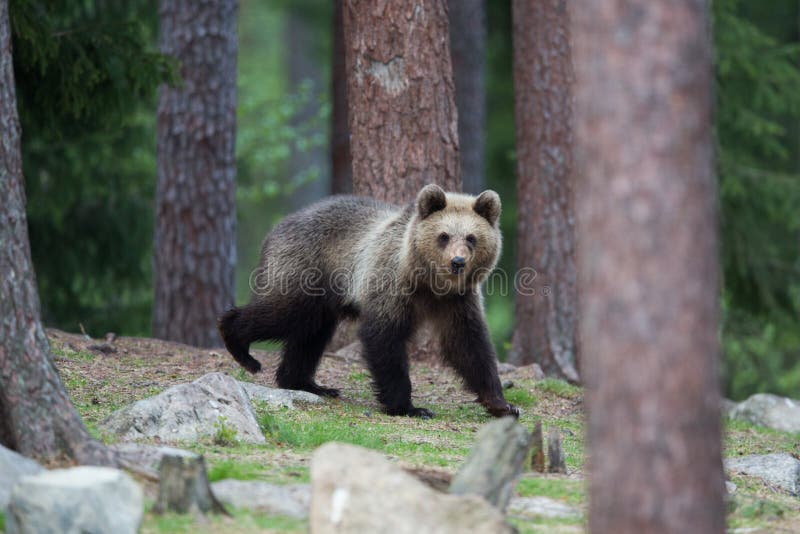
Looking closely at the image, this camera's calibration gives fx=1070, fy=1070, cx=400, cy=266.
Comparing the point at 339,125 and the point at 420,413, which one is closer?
the point at 420,413

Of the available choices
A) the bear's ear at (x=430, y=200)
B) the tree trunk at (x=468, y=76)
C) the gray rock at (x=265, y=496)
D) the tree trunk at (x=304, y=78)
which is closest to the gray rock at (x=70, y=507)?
the gray rock at (x=265, y=496)

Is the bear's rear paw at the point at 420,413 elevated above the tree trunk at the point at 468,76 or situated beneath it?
situated beneath

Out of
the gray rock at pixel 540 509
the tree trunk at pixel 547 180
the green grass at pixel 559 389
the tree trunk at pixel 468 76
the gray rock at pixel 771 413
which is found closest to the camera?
the gray rock at pixel 540 509

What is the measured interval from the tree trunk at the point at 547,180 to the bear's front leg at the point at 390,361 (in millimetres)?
3598

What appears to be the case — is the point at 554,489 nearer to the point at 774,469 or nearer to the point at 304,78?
the point at 774,469

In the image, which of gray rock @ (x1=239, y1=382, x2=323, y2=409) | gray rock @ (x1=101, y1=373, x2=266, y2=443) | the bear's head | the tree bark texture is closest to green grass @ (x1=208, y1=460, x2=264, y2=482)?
gray rock @ (x1=101, y1=373, x2=266, y2=443)

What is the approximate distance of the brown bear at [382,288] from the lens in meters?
8.41

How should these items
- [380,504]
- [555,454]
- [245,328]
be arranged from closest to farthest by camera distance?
[380,504] < [555,454] < [245,328]

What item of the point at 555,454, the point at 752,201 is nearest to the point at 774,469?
the point at 555,454

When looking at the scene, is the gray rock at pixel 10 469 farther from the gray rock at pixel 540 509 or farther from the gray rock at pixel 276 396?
the gray rock at pixel 276 396

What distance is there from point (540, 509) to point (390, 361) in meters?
3.12

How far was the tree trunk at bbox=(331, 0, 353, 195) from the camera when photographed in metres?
14.1

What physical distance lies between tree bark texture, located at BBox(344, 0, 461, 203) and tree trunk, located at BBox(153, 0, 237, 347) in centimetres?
255

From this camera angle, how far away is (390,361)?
27.7 ft
